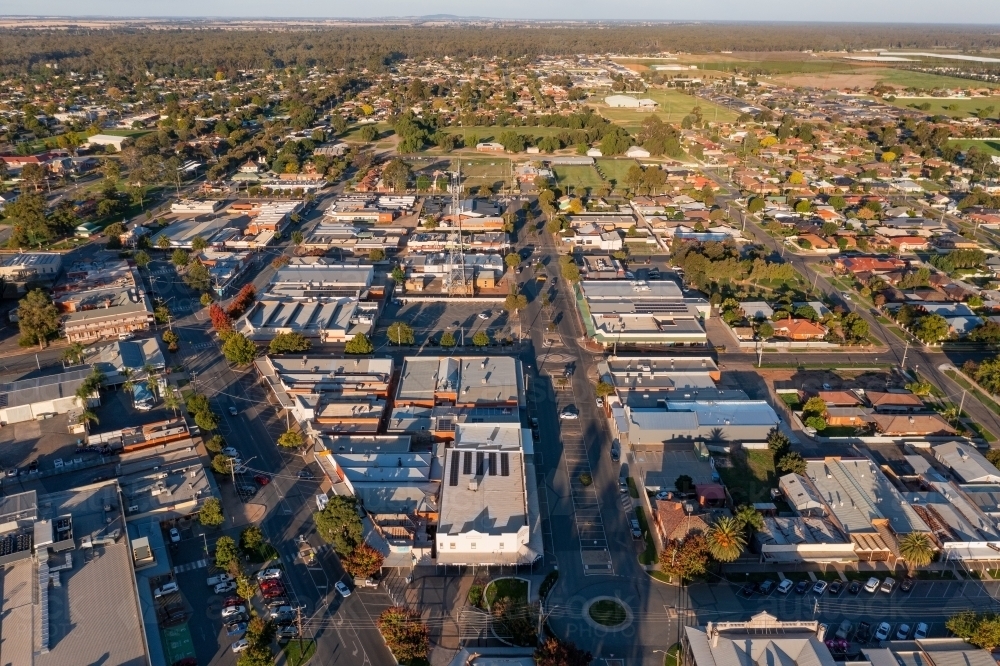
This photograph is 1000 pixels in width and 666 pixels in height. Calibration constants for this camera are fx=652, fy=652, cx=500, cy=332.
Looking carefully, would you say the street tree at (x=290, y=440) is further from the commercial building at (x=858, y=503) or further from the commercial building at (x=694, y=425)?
the commercial building at (x=858, y=503)

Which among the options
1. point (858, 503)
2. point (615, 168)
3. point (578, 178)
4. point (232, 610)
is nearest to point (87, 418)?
point (232, 610)

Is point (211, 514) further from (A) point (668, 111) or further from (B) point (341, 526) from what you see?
(A) point (668, 111)

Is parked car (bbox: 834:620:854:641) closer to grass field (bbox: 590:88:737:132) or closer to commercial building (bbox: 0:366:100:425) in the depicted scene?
commercial building (bbox: 0:366:100:425)

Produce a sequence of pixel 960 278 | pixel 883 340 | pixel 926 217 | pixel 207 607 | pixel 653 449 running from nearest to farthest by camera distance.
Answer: pixel 207 607 → pixel 653 449 → pixel 883 340 → pixel 960 278 → pixel 926 217

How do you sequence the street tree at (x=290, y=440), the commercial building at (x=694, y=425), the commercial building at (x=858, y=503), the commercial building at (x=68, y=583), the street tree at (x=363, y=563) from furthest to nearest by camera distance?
the commercial building at (x=694, y=425), the street tree at (x=290, y=440), the commercial building at (x=858, y=503), the street tree at (x=363, y=563), the commercial building at (x=68, y=583)

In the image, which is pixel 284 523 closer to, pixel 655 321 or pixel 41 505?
pixel 41 505

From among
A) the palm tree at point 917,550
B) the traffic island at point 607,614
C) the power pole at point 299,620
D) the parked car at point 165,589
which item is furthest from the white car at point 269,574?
the palm tree at point 917,550

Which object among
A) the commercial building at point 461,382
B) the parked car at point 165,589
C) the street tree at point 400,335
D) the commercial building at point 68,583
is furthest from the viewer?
the street tree at point 400,335

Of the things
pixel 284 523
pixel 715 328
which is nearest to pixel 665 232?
pixel 715 328
